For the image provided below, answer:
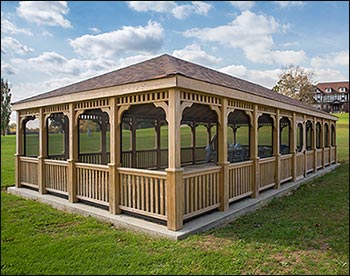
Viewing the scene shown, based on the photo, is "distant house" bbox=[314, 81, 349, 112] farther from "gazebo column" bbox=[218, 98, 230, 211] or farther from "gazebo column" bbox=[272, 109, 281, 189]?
"gazebo column" bbox=[218, 98, 230, 211]

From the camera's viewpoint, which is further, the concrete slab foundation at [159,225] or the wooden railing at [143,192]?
the wooden railing at [143,192]

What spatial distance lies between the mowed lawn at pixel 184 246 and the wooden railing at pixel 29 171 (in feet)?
5.99

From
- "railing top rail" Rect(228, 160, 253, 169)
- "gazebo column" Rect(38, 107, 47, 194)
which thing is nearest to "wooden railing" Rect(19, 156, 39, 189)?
"gazebo column" Rect(38, 107, 47, 194)

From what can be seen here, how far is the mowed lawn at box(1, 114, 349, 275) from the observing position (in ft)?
11.8

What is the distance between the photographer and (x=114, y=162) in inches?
229

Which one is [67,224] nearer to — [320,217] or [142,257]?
[142,257]

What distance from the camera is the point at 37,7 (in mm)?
3773

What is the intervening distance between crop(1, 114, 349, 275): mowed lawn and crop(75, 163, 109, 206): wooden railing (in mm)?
547

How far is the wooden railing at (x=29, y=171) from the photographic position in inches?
318

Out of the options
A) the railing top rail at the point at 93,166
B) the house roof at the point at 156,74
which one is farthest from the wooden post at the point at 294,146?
the railing top rail at the point at 93,166

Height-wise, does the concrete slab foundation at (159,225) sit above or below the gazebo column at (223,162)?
below

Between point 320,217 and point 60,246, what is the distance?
481 cm

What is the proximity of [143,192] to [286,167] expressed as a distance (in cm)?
565

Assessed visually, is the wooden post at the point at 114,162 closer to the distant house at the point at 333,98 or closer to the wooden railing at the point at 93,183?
the wooden railing at the point at 93,183
